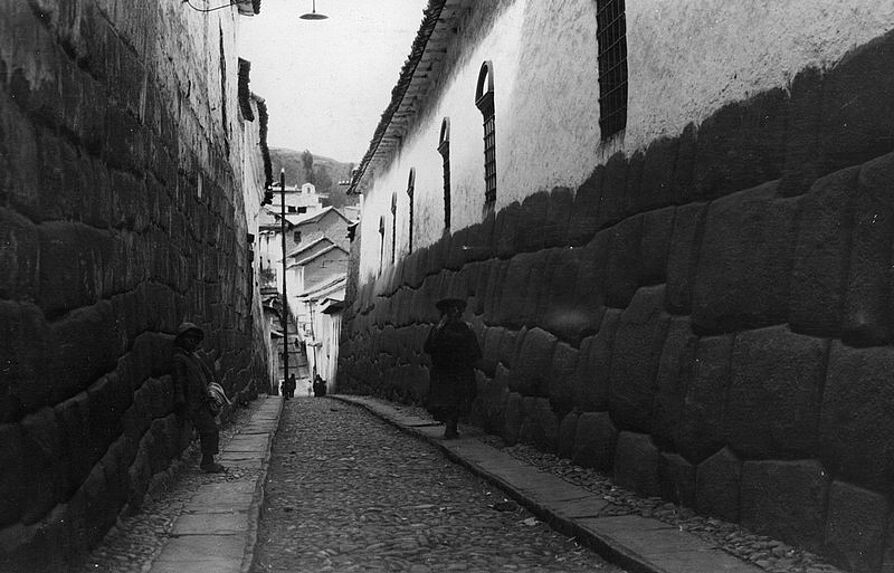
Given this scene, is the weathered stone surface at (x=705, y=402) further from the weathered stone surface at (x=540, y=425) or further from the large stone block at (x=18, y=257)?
the large stone block at (x=18, y=257)

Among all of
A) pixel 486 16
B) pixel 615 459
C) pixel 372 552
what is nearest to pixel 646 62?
pixel 615 459

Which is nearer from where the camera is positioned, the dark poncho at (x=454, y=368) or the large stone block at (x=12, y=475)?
the large stone block at (x=12, y=475)

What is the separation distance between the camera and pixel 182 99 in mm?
7949

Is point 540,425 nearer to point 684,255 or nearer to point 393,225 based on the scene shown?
point 684,255

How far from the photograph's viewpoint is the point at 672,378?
5590 millimetres

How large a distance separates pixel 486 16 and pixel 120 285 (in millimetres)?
7428

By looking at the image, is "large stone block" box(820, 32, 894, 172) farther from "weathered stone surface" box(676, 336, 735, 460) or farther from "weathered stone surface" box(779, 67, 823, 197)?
"weathered stone surface" box(676, 336, 735, 460)

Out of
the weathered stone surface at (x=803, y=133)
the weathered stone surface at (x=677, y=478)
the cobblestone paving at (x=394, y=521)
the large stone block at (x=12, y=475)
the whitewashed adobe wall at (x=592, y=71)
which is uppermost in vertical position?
the whitewashed adobe wall at (x=592, y=71)

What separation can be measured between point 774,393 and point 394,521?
254 cm

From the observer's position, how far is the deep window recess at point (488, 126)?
11172 mm

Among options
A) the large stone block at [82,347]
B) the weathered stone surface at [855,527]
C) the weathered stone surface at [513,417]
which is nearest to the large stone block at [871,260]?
the weathered stone surface at [855,527]

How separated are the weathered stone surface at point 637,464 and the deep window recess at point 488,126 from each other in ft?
16.8

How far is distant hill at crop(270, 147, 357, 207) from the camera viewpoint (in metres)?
111

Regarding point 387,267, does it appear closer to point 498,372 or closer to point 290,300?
point 498,372
